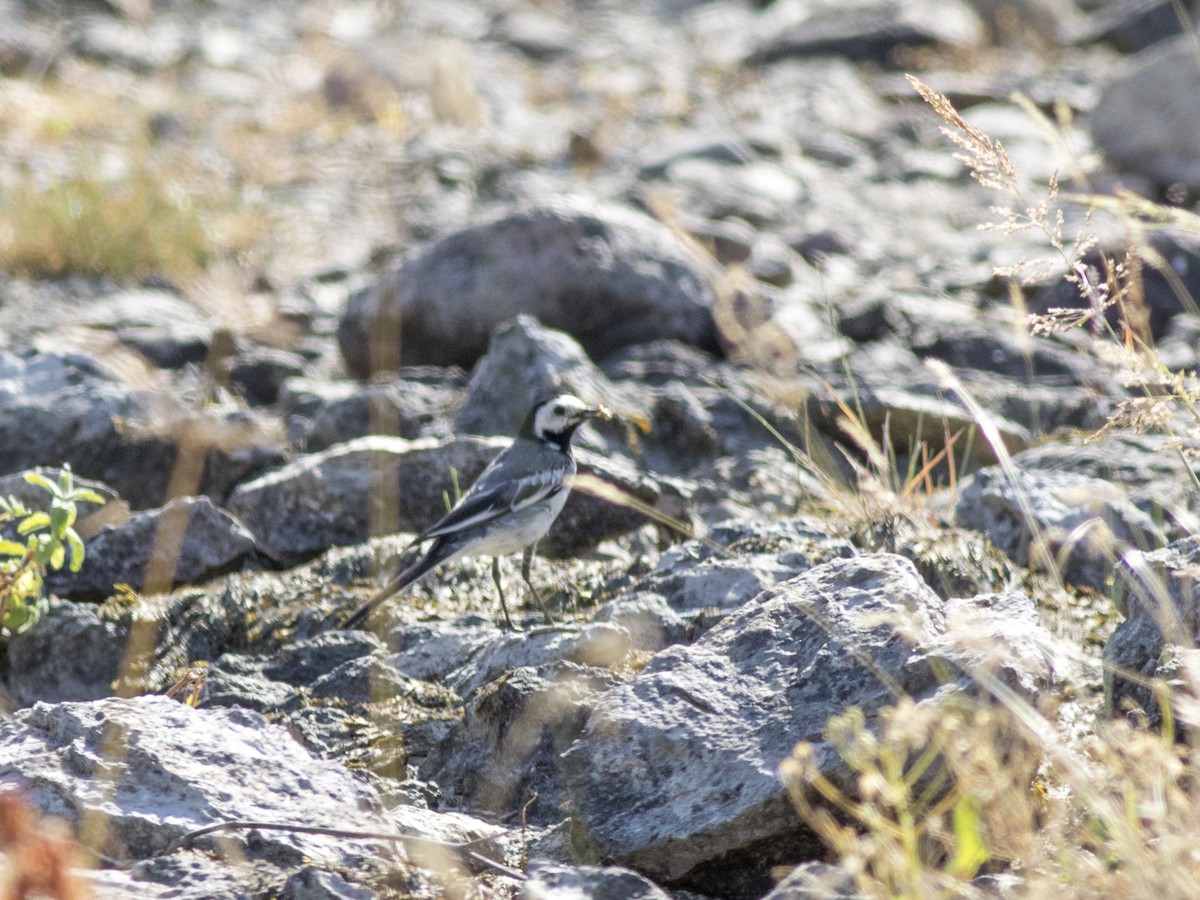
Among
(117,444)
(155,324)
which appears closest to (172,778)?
(117,444)

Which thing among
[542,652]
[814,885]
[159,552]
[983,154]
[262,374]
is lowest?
[262,374]

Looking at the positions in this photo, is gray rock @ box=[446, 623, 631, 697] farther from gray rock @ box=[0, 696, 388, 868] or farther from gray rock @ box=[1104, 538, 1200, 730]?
gray rock @ box=[1104, 538, 1200, 730]

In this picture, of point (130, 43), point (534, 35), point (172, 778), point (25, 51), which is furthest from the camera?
point (534, 35)

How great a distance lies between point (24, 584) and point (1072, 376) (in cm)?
603

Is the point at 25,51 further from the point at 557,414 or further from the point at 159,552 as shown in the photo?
the point at 557,414

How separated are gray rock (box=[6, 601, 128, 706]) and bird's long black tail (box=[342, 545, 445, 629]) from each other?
0.87 metres

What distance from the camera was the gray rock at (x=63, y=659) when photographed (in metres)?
5.48

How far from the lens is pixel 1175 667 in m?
3.86

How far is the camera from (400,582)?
5.84m

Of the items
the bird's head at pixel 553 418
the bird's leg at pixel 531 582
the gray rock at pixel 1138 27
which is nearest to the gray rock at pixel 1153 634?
the bird's leg at pixel 531 582

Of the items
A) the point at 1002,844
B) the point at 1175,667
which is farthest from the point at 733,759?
the point at 1175,667

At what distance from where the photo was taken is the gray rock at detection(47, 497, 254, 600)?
627 cm

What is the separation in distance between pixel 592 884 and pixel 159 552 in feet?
11.7

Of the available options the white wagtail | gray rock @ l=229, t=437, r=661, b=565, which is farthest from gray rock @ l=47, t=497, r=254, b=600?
the white wagtail
